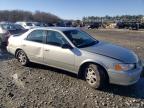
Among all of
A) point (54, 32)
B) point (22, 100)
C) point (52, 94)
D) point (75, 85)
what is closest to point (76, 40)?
point (54, 32)

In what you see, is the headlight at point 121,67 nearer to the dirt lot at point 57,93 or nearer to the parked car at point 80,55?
the parked car at point 80,55

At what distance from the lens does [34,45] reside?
777 centimetres

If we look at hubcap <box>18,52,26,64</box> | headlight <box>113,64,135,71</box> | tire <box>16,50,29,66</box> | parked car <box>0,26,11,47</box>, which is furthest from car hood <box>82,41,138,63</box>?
parked car <box>0,26,11,47</box>

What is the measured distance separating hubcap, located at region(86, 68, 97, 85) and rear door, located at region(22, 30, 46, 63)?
1.89 metres

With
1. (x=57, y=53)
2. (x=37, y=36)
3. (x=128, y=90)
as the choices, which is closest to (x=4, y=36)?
(x=37, y=36)

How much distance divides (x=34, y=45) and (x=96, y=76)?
2.64 m

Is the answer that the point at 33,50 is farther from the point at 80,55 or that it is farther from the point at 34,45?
the point at 80,55

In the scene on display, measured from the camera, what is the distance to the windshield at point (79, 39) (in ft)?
22.5

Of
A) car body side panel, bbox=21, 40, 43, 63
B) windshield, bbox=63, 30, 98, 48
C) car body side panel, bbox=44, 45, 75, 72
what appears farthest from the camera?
car body side panel, bbox=21, 40, 43, 63

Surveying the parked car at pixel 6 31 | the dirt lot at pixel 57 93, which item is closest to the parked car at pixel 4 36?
the parked car at pixel 6 31

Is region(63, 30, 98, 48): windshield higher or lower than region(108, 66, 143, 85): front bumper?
higher

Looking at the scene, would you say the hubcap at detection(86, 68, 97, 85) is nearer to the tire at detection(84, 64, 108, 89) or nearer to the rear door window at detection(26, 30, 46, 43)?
the tire at detection(84, 64, 108, 89)

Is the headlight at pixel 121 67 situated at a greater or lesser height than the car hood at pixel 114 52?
lesser

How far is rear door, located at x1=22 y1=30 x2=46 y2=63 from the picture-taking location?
7595mm
